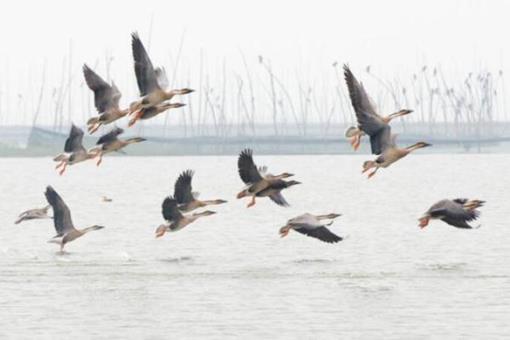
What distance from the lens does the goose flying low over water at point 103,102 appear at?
31.8 m

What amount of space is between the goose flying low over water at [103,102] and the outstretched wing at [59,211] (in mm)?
6870

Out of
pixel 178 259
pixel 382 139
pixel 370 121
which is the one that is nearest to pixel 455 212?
pixel 382 139

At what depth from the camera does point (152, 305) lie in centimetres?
3403

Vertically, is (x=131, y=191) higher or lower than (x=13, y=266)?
lower

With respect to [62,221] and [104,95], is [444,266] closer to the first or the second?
[62,221]

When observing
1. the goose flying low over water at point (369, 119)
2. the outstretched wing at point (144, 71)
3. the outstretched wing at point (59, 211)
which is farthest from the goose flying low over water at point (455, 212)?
the outstretched wing at point (59, 211)

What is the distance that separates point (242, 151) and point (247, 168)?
39cm

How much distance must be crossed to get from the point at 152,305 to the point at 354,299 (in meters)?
4.53

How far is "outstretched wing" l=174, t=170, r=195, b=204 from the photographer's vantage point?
129ft

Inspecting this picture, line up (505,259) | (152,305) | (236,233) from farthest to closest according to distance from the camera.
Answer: (236,233) → (505,259) → (152,305)

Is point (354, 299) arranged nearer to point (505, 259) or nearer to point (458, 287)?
point (458, 287)

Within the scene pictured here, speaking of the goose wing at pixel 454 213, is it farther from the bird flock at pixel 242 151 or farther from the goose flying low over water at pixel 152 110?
the goose flying low over water at pixel 152 110

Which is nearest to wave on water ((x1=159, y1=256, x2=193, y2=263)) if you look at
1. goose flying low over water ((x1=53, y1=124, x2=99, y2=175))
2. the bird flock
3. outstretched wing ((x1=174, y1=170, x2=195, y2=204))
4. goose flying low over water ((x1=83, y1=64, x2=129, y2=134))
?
the bird flock

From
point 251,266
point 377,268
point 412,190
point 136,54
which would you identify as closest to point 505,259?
point 377,268
